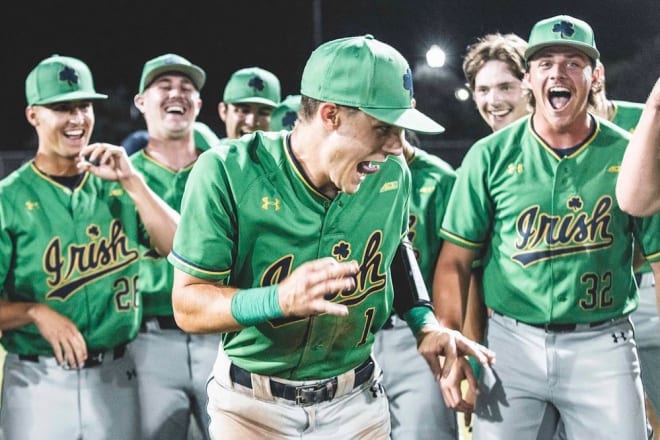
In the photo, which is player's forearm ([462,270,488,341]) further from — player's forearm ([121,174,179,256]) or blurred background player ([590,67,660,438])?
player's forearm ([121,174,179,256])

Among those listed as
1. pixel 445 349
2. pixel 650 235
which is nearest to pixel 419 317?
pixel 445 349

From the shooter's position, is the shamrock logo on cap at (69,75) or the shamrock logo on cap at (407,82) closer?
the shamrock logo on cap at (407,82)

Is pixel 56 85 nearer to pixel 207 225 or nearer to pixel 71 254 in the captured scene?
pixel 71 254

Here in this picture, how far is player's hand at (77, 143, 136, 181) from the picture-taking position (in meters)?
3.06

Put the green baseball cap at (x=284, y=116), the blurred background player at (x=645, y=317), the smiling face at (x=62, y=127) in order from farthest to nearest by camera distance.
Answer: the green baseball cap at (x=284, y=116) < the blurred background player at (x=645, y=317) < the smiling face at (x=62, y=127)

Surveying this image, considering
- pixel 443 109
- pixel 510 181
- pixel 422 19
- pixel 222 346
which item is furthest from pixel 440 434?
pixel 443 109

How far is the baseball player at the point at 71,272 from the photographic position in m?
3.09

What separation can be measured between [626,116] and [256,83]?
2026mm

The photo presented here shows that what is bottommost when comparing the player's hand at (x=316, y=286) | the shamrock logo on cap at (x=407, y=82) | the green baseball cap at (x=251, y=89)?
the player's hand at (x=316, y=286)

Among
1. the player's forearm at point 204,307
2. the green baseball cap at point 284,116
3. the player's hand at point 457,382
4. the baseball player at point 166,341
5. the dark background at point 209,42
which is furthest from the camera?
the dark background at point 209,42

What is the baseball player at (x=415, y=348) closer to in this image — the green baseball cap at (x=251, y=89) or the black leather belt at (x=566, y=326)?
the black leather belt at (x=566, y=326)

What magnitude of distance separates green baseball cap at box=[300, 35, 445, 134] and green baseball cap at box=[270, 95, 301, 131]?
220 centimetres

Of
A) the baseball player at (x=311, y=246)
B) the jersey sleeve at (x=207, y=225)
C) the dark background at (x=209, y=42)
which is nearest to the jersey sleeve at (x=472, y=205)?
the baseball player at (x=311, y=246)

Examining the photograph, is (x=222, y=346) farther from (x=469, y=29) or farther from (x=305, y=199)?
(x=469, y=29)
